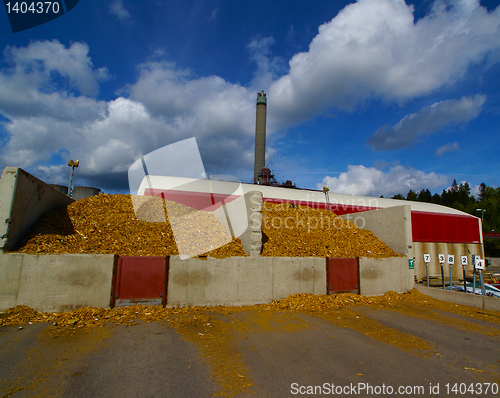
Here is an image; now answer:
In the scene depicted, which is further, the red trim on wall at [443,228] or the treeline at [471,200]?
the treeline at [471,200]

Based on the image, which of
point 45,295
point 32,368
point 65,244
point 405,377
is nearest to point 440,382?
point 405,377

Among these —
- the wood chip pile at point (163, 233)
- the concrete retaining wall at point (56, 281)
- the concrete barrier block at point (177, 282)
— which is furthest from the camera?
the wood chip pile at point (163, 233)

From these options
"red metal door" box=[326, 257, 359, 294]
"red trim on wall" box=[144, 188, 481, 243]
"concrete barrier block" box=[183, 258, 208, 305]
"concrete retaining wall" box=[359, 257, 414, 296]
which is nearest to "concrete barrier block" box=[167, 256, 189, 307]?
"concrete barrier block" box=[183, 258, 208, 305]

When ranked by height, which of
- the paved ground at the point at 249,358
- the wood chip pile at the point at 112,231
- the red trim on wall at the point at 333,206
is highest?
the red trim on wall at the point at 333,206

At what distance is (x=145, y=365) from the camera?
4871mm

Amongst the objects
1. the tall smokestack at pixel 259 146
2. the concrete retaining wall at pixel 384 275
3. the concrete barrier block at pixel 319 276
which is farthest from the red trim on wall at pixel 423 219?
the tall smokestack at pixel 259 146

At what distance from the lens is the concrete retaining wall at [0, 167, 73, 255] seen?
25.1 feet

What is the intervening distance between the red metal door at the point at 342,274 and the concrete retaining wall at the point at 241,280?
12.3 inches

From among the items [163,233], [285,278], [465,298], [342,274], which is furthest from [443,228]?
[163,233]

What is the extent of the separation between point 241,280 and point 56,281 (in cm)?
555

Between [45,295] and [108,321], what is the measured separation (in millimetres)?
2015

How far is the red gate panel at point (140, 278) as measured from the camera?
8109 millimetres

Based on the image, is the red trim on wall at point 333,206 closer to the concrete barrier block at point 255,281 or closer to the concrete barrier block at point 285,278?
the concrete barrier block at point 285,278

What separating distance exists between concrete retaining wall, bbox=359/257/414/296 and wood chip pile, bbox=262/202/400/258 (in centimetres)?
53
